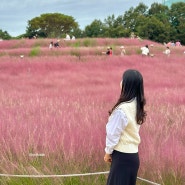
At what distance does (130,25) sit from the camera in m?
55.0

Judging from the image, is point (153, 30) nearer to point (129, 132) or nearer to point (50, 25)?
point (50, 25)

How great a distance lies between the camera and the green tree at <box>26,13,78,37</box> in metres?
62.6

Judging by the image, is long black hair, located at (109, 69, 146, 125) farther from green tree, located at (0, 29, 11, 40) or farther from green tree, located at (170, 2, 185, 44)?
green tree, located at (0, 29, 11, 40)

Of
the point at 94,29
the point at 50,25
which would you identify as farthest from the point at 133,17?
the point at 50,25

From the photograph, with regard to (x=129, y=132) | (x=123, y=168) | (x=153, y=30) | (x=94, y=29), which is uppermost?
(x=94, y=29)

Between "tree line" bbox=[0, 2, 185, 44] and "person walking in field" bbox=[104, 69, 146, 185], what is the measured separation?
4573 cm

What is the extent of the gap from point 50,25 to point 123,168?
6139cm

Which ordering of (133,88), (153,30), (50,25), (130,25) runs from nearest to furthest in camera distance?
(133,88)
(153,30)
(130,25)
(50,25)

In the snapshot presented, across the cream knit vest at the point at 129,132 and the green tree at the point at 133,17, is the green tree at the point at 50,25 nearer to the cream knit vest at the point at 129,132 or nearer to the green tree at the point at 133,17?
the green tree at the point at 133,17

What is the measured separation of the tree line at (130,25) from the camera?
162 feet

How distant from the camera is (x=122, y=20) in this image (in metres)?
56.5

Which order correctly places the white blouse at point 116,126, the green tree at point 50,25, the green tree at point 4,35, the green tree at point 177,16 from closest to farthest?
the white blouse at point 116,126
the green tree at point 177,16
the green tree at point 50,25
the green tree at point 4,35

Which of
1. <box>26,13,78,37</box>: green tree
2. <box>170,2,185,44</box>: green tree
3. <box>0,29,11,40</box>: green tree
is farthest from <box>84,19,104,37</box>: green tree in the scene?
<box>0,29,11,40</box>: green tree

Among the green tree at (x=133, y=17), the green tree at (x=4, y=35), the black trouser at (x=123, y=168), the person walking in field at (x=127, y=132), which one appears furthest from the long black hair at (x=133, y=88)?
the green tree at (x=4, y=35)
